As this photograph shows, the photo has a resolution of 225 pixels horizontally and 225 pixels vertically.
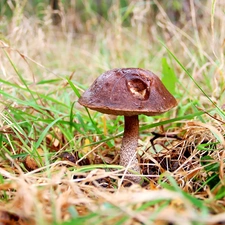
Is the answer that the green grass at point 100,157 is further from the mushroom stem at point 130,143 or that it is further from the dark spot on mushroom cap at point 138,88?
the dark spot on mushroom cap at point 138,88

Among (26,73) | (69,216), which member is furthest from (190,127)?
(26,73)

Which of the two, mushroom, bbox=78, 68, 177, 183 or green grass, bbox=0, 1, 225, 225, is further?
mushroom, bbox=78, 68, 177, 183

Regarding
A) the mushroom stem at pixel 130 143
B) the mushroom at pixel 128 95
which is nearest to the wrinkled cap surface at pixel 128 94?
the mushroom at pixel 128 95

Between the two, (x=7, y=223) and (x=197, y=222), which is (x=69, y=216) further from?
(x=197, y=222)

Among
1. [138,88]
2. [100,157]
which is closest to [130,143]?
[100,157]

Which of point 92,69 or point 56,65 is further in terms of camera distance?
point 56,65

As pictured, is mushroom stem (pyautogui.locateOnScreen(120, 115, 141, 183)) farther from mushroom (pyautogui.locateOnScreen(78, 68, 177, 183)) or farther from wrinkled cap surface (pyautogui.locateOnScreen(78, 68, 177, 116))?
wrinkled cap surface (pyautogui.locateOnScreen(78, 68, 177, 116))

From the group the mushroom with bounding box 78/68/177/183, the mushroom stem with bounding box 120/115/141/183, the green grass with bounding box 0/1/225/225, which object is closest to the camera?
the green grass with bounding box 0/1/225/225

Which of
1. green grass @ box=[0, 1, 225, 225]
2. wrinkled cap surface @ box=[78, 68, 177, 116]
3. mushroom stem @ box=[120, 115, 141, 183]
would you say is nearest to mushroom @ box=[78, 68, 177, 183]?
wrinkled cap surface @ box=[78, 68, 177, 116]
